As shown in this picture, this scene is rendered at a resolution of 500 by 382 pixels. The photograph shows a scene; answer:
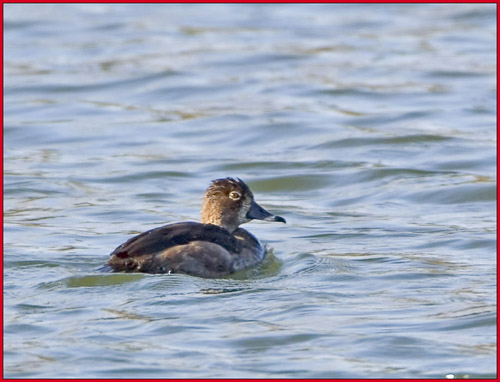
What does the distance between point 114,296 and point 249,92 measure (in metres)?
9.99

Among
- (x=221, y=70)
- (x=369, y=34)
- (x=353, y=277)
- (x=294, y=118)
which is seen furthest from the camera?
(x=369, y=34)

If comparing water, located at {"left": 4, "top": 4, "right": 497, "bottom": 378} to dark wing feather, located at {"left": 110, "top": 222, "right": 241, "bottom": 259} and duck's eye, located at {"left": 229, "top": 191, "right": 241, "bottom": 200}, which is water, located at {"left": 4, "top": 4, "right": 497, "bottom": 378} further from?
duck's eye, located at {"left": 229, "top": 191, "right": 241, "bottom": 200}

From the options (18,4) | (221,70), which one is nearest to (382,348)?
(221,70)

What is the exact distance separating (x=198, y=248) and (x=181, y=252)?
149 millimetres

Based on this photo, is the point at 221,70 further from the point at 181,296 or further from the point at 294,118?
the point at 181,296

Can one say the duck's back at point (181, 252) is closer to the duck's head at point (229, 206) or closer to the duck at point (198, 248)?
the duck at point (198, 248)

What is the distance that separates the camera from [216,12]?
24.5 m

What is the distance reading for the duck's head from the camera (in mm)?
10898

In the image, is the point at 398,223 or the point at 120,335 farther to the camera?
the point at 398,223

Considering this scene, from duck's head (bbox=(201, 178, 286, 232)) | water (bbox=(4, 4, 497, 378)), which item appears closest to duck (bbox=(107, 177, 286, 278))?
duck's head (bbox=(201, 178, 286, 232))

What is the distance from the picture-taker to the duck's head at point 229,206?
10.9 m

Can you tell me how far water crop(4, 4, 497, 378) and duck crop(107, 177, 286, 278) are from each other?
0.12 m

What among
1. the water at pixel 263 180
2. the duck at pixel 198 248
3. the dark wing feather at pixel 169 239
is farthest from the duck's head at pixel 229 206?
the dark wing feather at pixel 169 239

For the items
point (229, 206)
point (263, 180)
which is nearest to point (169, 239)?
point (229, 206)
